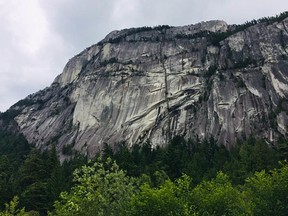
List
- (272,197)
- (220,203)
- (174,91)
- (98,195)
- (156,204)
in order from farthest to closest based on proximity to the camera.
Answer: (174,91)
(220,203)
(272,197)
(156,204)
(98,195)

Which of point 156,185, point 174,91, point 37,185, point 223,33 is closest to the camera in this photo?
point 156,185

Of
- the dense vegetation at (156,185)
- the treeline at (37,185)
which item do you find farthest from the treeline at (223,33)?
the treeline at (37,185)

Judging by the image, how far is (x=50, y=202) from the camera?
175 ft

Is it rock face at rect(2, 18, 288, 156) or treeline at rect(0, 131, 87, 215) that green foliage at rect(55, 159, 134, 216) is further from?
rock face at rect(2, 18, 288, 156)

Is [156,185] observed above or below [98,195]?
above

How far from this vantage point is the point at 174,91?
410 ft

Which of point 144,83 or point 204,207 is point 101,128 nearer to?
point 144,83

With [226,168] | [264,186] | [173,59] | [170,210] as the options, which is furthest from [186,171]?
[173,59]

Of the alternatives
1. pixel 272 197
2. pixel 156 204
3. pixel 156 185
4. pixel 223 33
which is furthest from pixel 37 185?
pixel 223 33

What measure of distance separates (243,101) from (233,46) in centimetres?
3131

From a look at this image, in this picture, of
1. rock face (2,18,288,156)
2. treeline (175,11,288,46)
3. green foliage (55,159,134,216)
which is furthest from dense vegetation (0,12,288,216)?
treeline (175,11,288,46)

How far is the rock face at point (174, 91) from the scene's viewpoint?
4232 inches

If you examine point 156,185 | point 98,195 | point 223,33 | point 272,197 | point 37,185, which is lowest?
point 98,195

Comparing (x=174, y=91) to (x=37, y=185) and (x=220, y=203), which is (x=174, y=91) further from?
(x=220, y=203)
